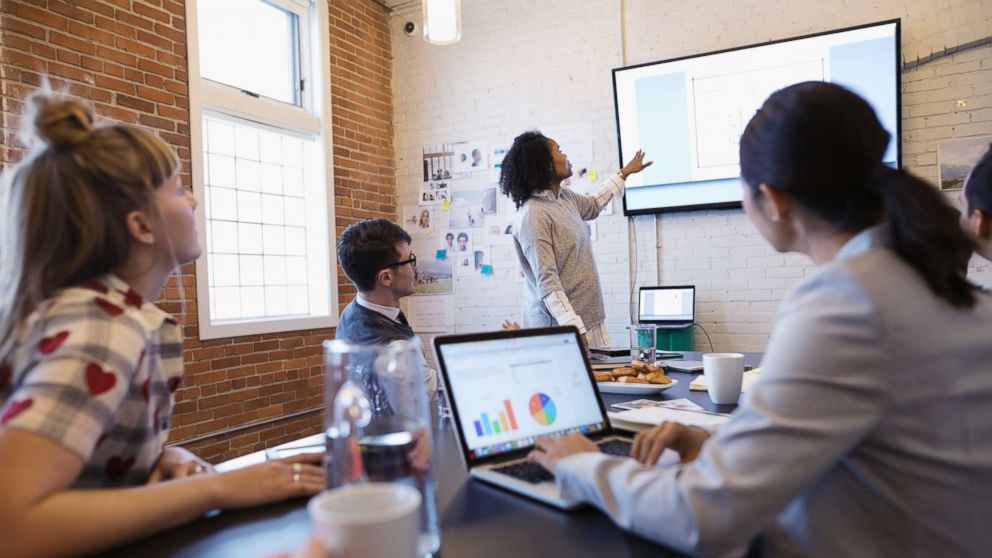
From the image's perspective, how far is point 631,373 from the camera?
174 centimetres

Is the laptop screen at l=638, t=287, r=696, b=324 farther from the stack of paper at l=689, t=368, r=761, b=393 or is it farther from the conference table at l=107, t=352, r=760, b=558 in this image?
the conference table at l=107, t=352, r=760, b=558

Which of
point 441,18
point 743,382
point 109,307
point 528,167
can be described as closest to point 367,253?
point 528,167

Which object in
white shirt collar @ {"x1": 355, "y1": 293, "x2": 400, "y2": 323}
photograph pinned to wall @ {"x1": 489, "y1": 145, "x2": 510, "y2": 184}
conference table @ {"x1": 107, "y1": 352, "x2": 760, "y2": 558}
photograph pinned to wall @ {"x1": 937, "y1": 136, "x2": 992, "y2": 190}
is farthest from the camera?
photograph pinned to wall @ {"x1": 489, "y1": 145, "x2": 510, "y2": 184}

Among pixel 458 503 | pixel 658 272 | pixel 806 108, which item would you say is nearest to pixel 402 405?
pixel 458 503

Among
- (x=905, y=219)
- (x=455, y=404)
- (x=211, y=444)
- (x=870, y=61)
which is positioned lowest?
(x=211, y=444)

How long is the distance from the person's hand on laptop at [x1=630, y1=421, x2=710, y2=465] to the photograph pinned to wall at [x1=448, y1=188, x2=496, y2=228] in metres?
3.72

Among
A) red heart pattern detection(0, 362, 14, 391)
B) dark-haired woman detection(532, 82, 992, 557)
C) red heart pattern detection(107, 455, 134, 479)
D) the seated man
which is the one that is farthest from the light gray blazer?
the seated man

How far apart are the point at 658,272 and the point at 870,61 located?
5.22ft

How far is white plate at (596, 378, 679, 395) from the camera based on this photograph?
1.60m

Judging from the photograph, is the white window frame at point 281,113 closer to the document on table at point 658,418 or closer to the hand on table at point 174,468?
the hand on table at point 174,468

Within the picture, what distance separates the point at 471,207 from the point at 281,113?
1.41 meters

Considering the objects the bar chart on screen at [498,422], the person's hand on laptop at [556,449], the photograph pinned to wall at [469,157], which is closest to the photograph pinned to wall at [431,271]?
the photograph pinned to wall at [469,157]

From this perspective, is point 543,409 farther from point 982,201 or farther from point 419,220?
point 419,220

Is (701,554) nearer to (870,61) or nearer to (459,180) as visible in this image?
(870,61)
